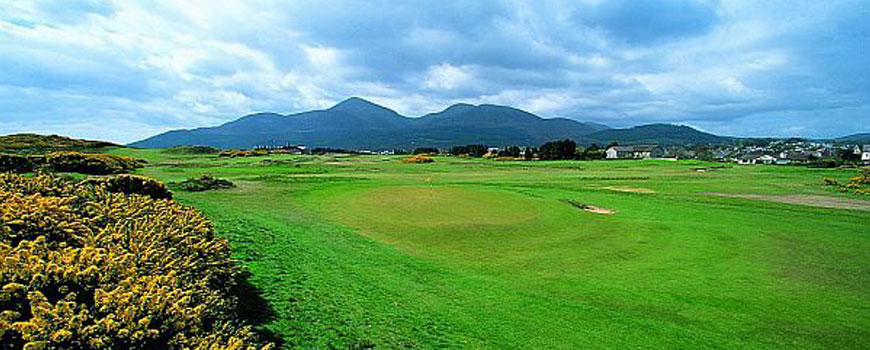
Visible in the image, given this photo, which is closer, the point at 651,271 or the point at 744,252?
the point at 651,271

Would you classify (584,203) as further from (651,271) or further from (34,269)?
(34,269)

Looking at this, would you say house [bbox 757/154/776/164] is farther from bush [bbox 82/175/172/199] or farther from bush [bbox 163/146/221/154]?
bush [bbox 82/175/172/199]

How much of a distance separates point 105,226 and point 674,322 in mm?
8377

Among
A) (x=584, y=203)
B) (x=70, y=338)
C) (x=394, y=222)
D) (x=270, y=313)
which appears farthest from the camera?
(x=584, y=203)

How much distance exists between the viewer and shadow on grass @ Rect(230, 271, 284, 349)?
19.3 feet

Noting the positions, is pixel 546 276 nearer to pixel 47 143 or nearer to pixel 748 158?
pixel 47 143

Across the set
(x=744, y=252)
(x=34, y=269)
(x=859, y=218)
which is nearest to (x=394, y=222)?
(x=744, y=252)

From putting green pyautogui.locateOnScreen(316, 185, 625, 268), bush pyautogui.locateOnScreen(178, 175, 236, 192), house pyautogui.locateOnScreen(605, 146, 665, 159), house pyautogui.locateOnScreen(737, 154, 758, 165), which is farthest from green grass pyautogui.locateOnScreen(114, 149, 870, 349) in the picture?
house pyautogui.locateOnScreen(737, 154, 758, 165)

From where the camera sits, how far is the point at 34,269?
4.30 meters

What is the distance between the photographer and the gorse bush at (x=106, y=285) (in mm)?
3750

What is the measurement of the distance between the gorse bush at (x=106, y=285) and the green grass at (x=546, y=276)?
4.67ft

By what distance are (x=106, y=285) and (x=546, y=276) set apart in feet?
24.3

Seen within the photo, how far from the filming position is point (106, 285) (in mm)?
4438

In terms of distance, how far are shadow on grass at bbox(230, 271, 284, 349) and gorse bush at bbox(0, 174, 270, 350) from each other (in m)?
0.49
